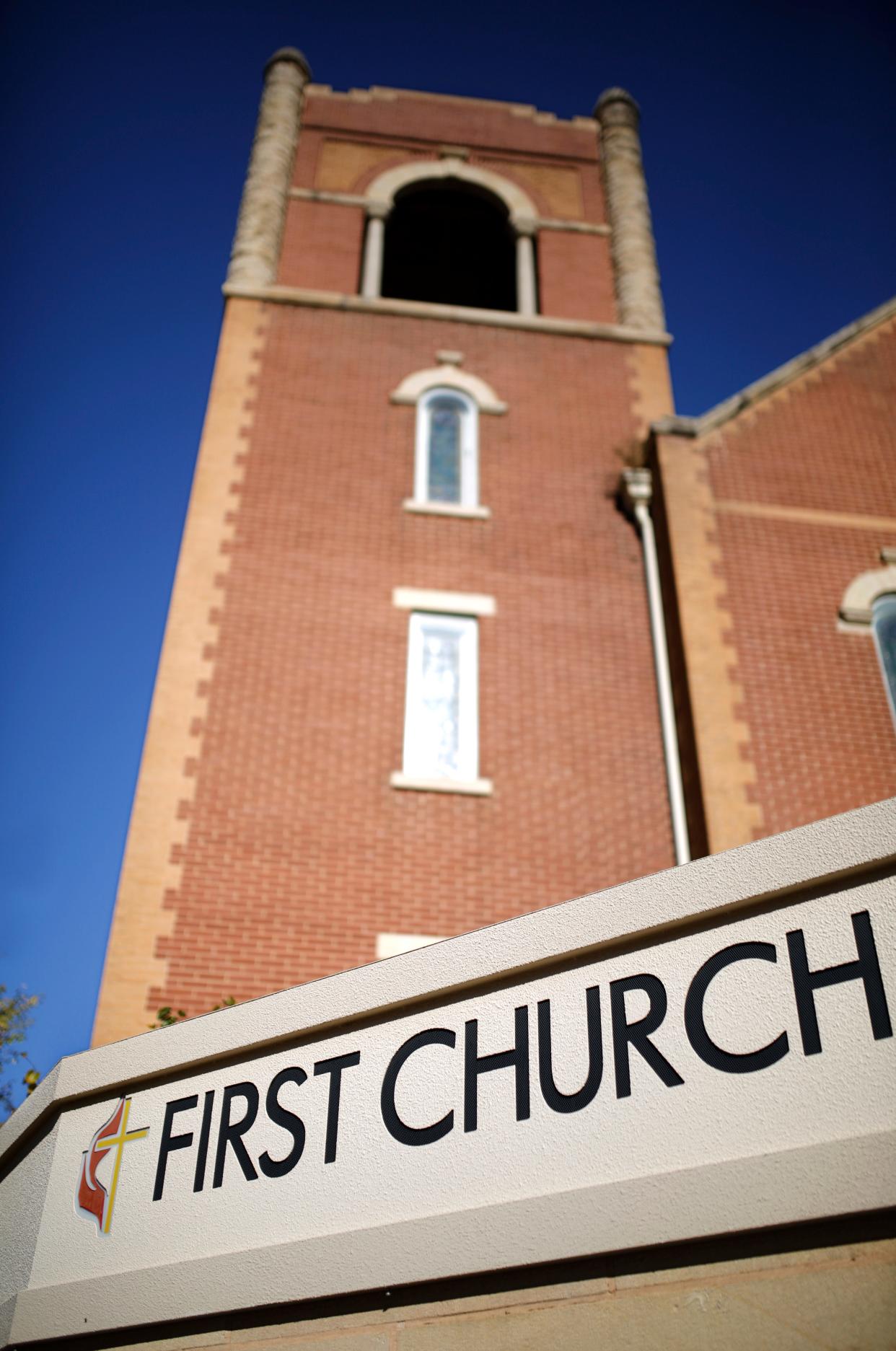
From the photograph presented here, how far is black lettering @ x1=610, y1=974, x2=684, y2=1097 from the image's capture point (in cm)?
371

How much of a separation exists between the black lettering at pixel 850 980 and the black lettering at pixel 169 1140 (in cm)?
252

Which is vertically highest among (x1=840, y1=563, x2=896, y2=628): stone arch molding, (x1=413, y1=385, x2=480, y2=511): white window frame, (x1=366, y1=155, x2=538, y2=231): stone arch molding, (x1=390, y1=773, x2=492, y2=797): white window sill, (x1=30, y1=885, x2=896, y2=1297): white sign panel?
(x1=366, y1=155, x2=538, y2=231): stone arch molding

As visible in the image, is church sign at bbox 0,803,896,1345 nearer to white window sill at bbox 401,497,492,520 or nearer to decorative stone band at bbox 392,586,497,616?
decorative stone band at bbox 392,586,497,616

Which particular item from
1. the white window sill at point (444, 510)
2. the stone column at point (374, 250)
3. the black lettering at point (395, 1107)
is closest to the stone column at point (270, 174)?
the stone column at point (374, 250)

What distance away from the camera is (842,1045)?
3.40 m

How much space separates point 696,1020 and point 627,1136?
0.42m

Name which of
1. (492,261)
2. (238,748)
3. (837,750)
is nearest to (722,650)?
(837,750)

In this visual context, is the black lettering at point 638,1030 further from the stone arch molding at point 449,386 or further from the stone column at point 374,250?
the stone column at point 374,250

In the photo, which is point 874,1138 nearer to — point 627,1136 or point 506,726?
point 627,1136

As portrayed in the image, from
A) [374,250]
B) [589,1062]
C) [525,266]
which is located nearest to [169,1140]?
[589,1062]

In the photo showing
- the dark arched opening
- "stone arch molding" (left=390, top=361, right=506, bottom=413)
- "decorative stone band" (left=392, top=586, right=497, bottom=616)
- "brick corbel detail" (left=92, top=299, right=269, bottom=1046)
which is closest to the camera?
"brick corbel detail" (left=92, top=299, right=269, bottom=1046)

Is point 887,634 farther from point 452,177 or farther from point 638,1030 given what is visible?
point 452,177

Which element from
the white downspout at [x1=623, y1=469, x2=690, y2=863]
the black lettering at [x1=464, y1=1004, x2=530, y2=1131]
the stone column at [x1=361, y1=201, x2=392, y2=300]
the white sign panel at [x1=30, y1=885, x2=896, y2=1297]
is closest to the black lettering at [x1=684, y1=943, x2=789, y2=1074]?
the white sign panel at [x1=30, y1=885, x2=896, y2=1297]

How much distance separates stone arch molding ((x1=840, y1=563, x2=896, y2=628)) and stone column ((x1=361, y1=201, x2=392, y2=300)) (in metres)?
7.32
